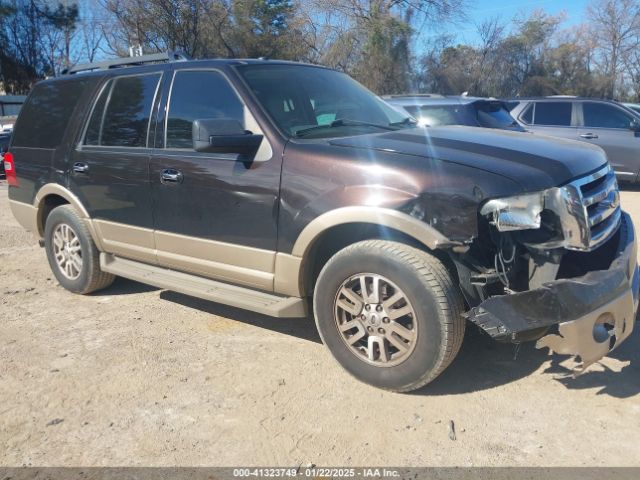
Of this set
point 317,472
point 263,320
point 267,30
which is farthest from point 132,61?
point 267,30

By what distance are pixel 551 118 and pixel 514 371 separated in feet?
28.7

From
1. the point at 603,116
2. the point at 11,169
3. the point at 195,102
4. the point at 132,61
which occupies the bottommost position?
the point at 11,169

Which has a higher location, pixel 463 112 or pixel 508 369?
pixel 463 112

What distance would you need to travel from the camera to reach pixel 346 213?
324cm

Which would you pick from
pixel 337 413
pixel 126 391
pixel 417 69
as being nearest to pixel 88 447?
pixel 126 391

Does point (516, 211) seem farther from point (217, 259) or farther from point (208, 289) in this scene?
point (208, 289)

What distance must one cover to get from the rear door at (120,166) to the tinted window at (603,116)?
9.06 meters

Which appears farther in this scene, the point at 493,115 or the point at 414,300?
the point at 493,115

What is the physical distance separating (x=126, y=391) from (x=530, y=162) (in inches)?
106

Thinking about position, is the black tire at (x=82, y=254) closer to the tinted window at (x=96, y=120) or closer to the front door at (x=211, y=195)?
the tinted window at (x=96, y=120)

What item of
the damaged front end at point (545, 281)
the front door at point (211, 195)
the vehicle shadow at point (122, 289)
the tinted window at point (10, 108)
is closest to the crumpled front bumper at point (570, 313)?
the damaged front end at point (545, 281)

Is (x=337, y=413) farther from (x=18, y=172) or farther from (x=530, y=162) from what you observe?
(x=18, y=172)

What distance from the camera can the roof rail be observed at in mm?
4707

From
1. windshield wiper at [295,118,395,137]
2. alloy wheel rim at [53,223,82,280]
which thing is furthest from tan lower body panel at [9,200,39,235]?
windshield wiper at [295,118,395,137]
